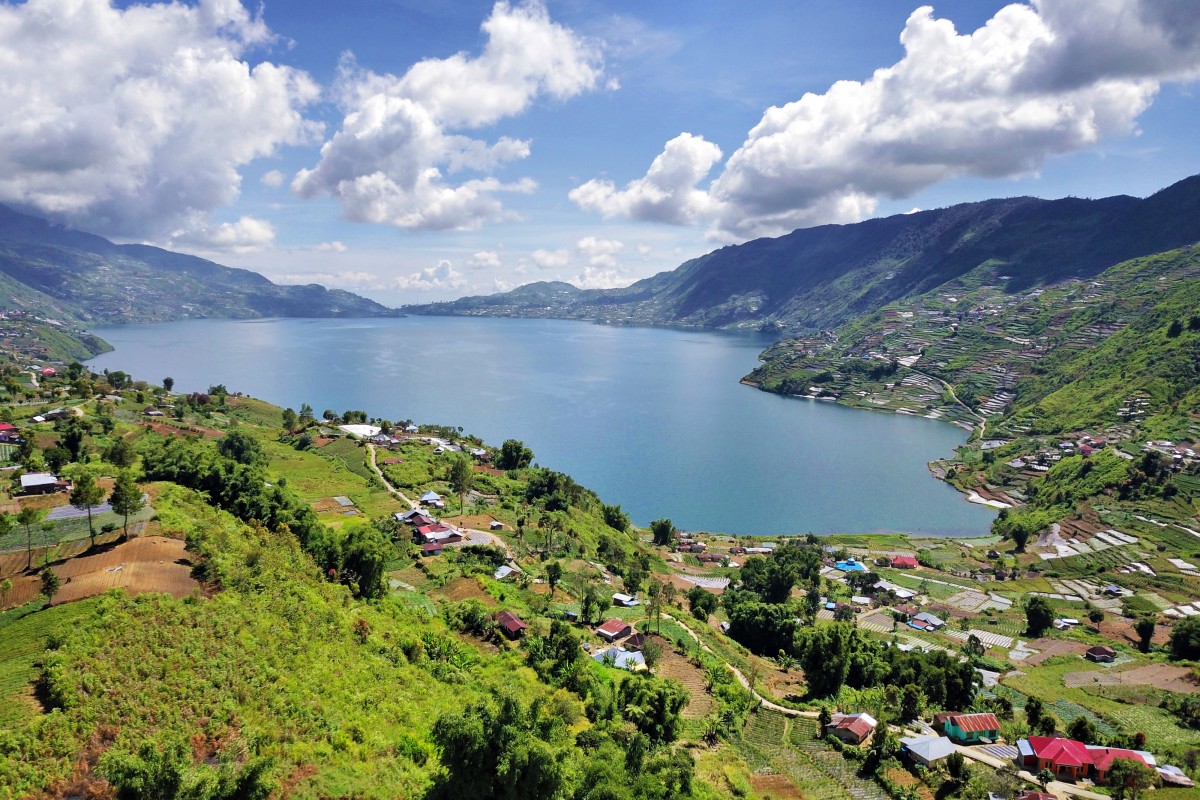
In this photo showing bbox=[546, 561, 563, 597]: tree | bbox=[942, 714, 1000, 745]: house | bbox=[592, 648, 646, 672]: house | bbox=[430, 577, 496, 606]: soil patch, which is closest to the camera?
bbox=[942, 714, 1000, 745]: house

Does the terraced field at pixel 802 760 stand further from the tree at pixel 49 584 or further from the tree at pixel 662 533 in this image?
the tree at pixel 662 533

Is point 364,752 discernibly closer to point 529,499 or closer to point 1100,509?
point 529,499

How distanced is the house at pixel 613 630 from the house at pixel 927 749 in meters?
11.9

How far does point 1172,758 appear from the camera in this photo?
2394 centimetres

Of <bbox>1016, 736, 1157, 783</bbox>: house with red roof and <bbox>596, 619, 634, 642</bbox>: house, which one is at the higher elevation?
<bbox>596, 619, 634, 642</bbox>: house

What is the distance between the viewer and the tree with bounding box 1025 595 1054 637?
41312mm

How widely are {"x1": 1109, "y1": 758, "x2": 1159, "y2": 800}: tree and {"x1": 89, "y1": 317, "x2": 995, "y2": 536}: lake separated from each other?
1694 inches

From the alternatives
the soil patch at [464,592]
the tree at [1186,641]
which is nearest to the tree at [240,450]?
the soil patch at [464,592]

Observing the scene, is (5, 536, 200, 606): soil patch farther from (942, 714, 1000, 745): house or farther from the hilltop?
(942, 714, 1000, 745): house

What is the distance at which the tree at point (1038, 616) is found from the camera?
41312mm

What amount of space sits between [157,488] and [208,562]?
11238 millimetres

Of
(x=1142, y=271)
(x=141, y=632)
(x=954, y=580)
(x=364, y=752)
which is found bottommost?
(x=954, y=580)

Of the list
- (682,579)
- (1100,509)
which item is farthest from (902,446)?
(682,579)

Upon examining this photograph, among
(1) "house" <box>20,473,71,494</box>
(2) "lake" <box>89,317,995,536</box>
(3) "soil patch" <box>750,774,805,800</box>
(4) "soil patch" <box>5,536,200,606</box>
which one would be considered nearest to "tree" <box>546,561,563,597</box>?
(3) "soil patch" <box>750,774,805,800</box>
